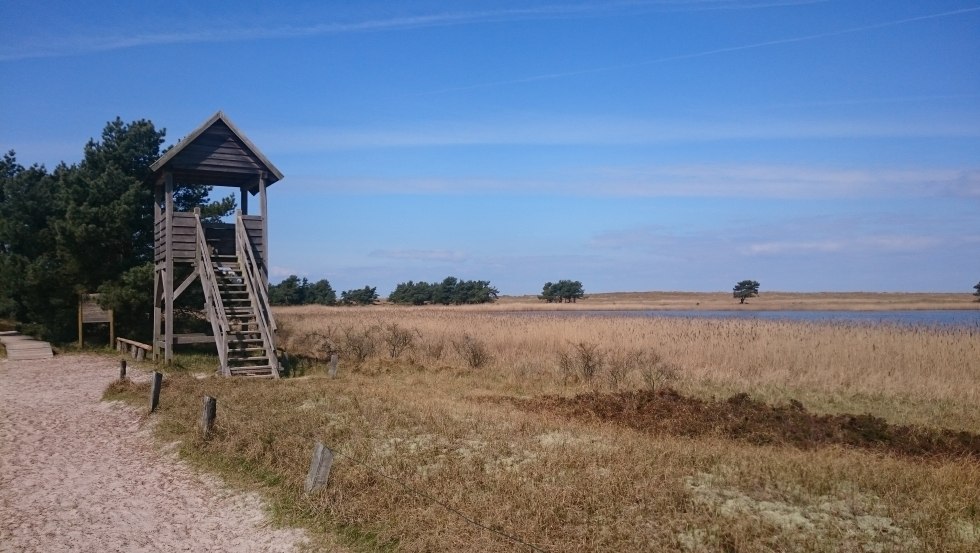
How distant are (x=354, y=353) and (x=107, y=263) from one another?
10.2 meters

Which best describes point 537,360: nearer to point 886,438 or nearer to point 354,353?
point 354,353

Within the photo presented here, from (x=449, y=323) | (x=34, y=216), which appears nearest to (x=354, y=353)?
(x=449, y=323)

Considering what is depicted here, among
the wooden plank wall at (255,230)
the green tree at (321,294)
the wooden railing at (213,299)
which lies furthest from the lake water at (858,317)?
the green tree at (321,294)

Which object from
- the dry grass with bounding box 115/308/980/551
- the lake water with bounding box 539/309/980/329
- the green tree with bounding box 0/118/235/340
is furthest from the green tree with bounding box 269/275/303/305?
the dry grass with bounding box 115/308/980/551

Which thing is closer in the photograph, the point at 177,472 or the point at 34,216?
the point at 177,472

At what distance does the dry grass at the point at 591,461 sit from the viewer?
6703 millimetres

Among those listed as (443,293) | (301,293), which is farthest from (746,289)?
(301,293)

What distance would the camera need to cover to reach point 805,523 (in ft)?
22.0

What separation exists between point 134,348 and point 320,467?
17.1m

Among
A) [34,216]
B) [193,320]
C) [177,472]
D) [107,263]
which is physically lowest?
[177,472]

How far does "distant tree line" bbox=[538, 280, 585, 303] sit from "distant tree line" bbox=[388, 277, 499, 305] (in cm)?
1292

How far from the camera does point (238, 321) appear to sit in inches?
798

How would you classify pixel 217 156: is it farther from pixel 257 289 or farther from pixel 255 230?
pixel 257 289

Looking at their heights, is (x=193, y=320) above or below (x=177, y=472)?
above
